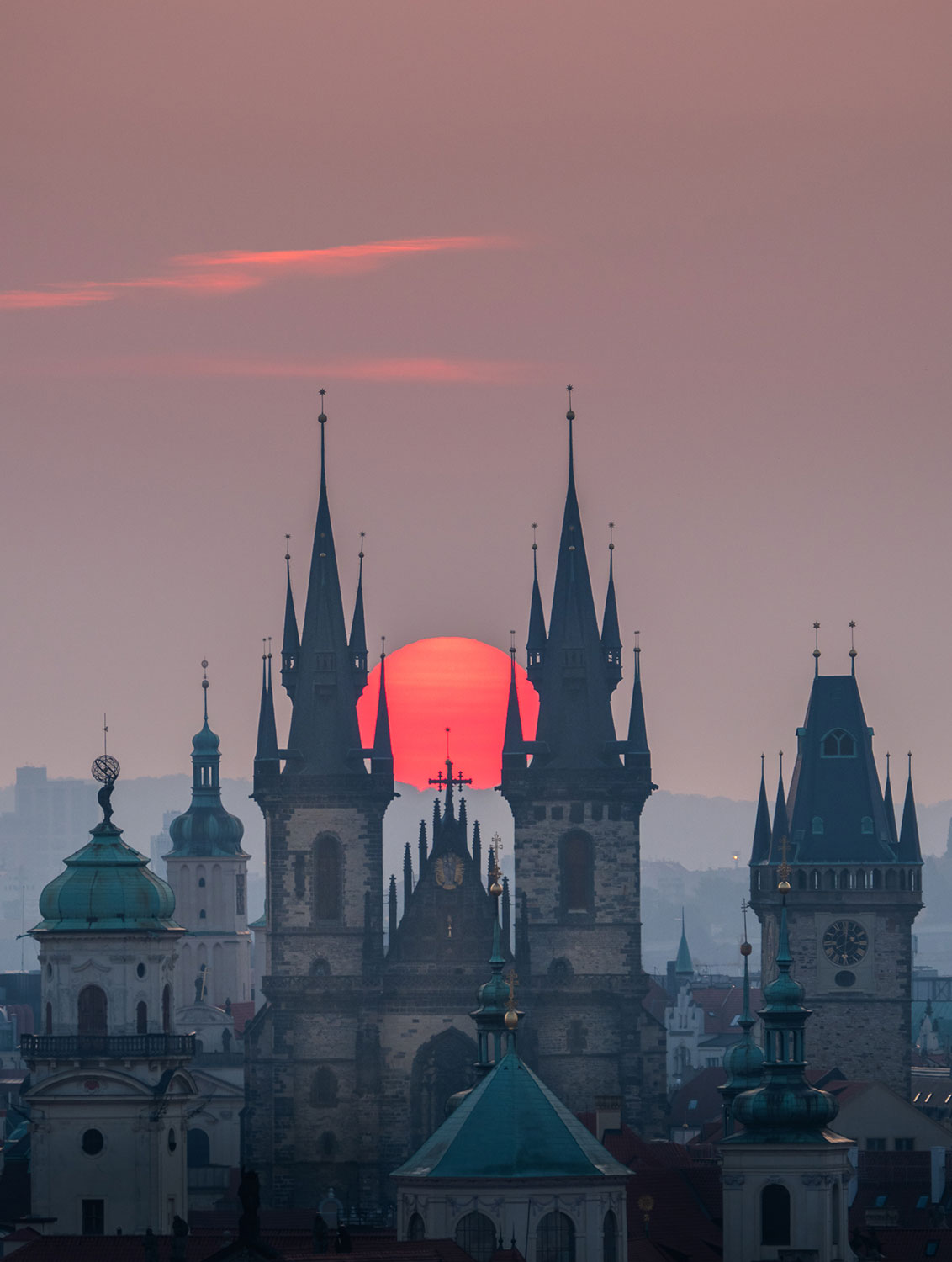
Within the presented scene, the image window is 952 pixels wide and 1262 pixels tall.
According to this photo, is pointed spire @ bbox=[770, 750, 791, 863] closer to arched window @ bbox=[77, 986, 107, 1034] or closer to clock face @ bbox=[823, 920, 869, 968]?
clock face @ bbox=[823, 920, 869, 968]

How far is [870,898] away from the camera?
173 metres

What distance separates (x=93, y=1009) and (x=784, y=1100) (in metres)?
19.3

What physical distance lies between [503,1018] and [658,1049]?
29462 mm

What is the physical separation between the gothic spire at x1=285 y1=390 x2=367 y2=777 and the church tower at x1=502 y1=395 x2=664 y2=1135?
630cm

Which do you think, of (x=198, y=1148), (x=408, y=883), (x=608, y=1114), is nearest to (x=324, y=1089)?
(x=408, y=883)

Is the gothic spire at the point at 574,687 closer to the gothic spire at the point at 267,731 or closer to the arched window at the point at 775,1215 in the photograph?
the gothic spire at the point at 267,731

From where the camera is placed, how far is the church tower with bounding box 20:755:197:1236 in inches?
4218

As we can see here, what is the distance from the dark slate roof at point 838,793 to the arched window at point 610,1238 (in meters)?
63.5

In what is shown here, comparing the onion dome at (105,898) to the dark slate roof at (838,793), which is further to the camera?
the dark slate roof at (838,793)

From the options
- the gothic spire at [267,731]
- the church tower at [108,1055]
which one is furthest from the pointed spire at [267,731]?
the church tower at [108,1055]

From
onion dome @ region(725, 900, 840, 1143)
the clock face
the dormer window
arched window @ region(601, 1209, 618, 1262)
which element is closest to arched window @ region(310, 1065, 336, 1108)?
the clock face

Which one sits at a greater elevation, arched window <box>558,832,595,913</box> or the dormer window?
the dormer window

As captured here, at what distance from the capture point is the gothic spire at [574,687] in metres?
153

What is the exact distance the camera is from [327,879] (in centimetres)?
15362
